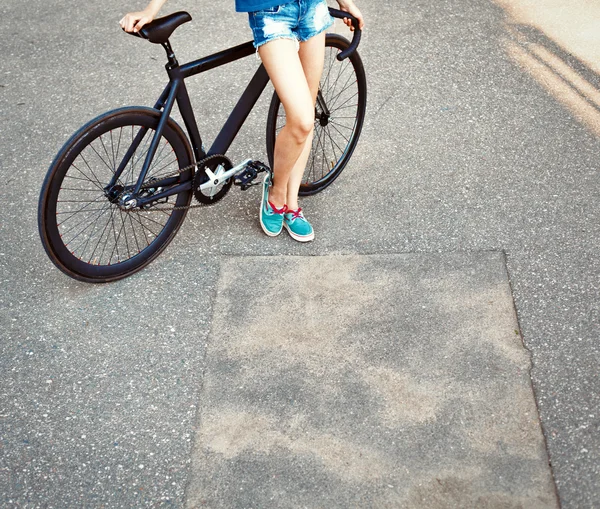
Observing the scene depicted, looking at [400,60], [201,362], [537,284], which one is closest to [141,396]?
[201,362]

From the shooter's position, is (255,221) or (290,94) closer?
(290,94)

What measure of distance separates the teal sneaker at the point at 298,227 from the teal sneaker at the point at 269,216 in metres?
0.05

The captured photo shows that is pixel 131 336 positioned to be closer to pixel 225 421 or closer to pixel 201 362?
pixel 201 362

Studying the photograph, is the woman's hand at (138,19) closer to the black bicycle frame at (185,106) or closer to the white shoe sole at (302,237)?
the black bicycle frame at (185,106)

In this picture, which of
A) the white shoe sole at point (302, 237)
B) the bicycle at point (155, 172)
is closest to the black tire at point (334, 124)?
the bicycle at point (155, 172)

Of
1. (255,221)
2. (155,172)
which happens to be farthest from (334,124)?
(155,172)

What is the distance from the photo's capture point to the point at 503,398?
3.03 m

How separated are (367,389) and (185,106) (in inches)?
63.0

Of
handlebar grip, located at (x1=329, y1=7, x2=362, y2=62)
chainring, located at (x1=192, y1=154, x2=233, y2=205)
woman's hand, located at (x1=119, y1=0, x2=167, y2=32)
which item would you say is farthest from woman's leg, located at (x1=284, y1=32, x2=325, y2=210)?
woman's hand, located at (x1=119, y1=0, x2=167, y2=32)

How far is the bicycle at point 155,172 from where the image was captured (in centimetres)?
323

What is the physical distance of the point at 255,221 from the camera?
405 centimetres

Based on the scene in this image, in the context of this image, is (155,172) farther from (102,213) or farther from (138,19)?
(138,19)

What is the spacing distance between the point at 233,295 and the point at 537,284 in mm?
1526

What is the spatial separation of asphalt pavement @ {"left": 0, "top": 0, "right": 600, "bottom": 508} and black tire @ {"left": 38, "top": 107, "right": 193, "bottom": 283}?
5.6 inches
